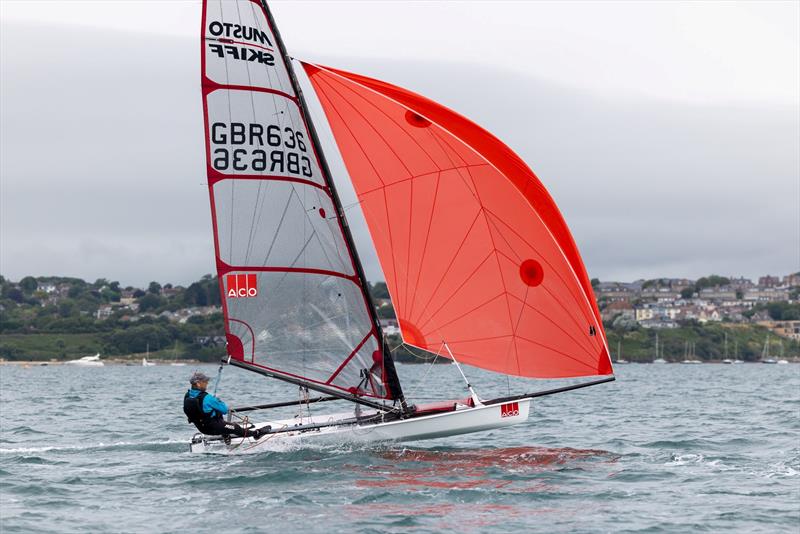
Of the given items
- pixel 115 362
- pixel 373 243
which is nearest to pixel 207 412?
pixel 373 243

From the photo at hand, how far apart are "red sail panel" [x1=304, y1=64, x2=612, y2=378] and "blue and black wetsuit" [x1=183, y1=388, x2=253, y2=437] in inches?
109

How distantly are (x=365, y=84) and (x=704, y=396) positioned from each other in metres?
24.4

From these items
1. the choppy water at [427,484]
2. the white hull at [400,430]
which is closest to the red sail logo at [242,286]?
the white hull at [400,430]

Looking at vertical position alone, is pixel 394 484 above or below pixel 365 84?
below

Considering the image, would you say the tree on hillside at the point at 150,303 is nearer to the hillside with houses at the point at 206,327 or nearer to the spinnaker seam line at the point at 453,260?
the hillside with houses at the point at 206,327

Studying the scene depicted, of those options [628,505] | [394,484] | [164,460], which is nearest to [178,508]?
[394,484]

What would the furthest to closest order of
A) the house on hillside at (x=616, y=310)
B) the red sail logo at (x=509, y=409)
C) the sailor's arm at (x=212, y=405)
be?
the house on hillside at (x=616, y=310) < the red sail logo at (x=509, y=409) < the sailor's arm at (x=212, y=405)

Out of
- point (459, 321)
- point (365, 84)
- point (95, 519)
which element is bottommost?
point (95, 519)

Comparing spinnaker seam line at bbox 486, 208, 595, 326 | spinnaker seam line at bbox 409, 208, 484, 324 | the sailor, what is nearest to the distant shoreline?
the sailor

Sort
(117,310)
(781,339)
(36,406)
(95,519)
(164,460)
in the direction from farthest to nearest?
(117,310) → (781,339) → (36,406) → (164,460) → (95,519)

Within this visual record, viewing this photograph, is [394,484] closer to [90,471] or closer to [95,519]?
[95,519]

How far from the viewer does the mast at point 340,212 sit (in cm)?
1537

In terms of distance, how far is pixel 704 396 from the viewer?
36.5 m

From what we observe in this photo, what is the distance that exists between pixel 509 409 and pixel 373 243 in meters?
3.01
